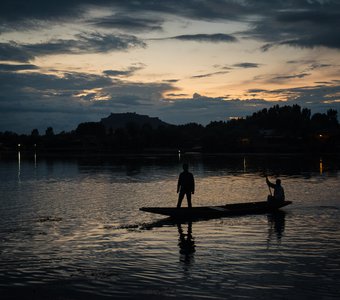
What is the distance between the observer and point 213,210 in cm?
2269

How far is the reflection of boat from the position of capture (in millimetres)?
21953

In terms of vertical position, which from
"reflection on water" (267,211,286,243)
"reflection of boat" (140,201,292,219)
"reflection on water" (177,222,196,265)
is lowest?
"reflection on water" (267,211,286,243)

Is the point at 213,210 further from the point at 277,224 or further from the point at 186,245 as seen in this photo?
the point at 186,245

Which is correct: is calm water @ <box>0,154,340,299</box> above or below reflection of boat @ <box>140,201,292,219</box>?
below

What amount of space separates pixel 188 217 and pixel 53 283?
10.9m

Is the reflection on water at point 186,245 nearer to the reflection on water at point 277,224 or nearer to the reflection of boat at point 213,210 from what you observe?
the reflection of boat at point 213,210

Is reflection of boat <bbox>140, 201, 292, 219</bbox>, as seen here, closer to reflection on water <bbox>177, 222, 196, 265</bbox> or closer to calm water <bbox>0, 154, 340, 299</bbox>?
calm water <bbox>0, 154, 340, 299</bbox>

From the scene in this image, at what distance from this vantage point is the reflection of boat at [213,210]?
72.0 ft

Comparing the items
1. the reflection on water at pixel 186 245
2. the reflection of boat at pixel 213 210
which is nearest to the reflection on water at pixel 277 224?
the reflection of boat at pixel 213 210

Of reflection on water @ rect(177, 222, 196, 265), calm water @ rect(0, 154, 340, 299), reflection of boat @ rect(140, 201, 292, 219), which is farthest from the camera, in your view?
reflection of boat @ rect(140, 201, 292, 219)

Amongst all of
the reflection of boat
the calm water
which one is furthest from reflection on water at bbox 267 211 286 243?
the reflection of boat

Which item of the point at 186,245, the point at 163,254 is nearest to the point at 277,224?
the point at 186,245

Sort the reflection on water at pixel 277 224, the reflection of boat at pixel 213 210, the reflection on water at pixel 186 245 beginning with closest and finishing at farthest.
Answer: the reflection on water at pixel 186 245, the reflection on water at pixel 277 224, the reflection of boat at pixel 213 210

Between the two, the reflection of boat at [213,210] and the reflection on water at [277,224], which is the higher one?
the reflection of boat at [213,210]
